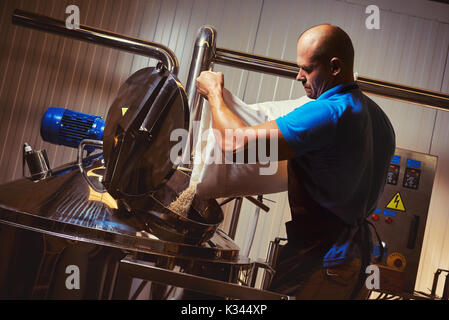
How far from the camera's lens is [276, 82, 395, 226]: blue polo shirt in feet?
3.35

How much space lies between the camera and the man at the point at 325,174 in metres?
1.03

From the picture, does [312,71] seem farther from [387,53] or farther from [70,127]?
[387,53]

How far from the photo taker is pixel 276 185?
126 cm

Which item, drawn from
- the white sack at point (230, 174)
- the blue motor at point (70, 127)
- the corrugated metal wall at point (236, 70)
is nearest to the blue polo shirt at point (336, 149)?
the white sack at point (230, 174)

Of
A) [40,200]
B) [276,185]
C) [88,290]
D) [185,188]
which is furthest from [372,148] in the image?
[40,200]

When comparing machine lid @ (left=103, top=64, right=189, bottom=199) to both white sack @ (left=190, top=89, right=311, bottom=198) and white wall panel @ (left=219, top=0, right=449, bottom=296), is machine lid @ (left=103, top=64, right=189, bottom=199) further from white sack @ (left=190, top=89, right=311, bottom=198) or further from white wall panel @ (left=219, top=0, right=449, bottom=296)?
white wall panel @ (left=219, top=0, right=449, bottom=296)

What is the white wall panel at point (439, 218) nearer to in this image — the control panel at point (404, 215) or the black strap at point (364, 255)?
the control panel at point (404, 215)

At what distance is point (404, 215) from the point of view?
2.95 metres

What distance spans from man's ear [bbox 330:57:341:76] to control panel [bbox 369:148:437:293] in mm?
1920

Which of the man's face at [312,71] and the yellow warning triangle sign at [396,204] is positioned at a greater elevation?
the man's face at [312,71]

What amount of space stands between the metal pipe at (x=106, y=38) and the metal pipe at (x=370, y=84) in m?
0.21

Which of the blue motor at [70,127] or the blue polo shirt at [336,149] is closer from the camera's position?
the blue polo shirt at [336,149]

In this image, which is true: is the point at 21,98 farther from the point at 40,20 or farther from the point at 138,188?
the point at 138,188
